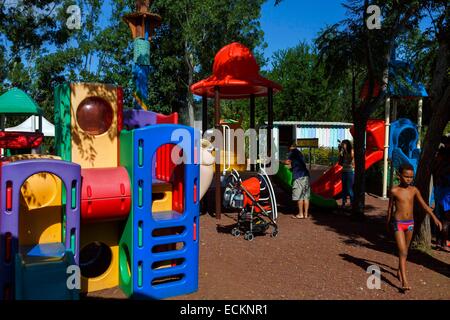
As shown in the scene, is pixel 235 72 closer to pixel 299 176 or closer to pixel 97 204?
pixel 299 176

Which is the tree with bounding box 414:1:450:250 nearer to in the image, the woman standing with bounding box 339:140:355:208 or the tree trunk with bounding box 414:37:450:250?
the tree trunk with bounding box 414:37:450:250

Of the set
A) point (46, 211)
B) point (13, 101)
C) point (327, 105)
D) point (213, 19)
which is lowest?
point (46, 211)

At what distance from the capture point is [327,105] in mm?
41469

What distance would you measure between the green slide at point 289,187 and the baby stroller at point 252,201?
9.02 feet

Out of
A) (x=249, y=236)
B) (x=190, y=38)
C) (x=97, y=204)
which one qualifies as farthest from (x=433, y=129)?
(x=190, y=38)

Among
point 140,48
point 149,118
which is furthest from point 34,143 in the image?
point 149,118

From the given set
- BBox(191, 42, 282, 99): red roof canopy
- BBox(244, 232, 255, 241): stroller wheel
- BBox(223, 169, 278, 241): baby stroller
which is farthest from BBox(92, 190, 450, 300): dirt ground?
BBox(191, 42, 282, 99): red roof canopy

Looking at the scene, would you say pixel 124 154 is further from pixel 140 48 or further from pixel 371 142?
pixel 371 142

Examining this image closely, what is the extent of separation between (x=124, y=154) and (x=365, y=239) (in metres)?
4.79

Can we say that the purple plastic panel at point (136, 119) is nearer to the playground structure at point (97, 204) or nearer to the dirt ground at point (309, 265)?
the playground structure at point (97, 204)

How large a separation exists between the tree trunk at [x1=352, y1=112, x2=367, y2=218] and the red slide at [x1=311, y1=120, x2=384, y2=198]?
8.79ft

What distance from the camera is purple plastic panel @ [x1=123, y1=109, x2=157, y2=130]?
6.06 m

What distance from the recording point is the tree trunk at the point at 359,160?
29.1 ft

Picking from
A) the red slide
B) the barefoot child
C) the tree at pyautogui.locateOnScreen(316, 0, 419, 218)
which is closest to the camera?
the barefoot child
